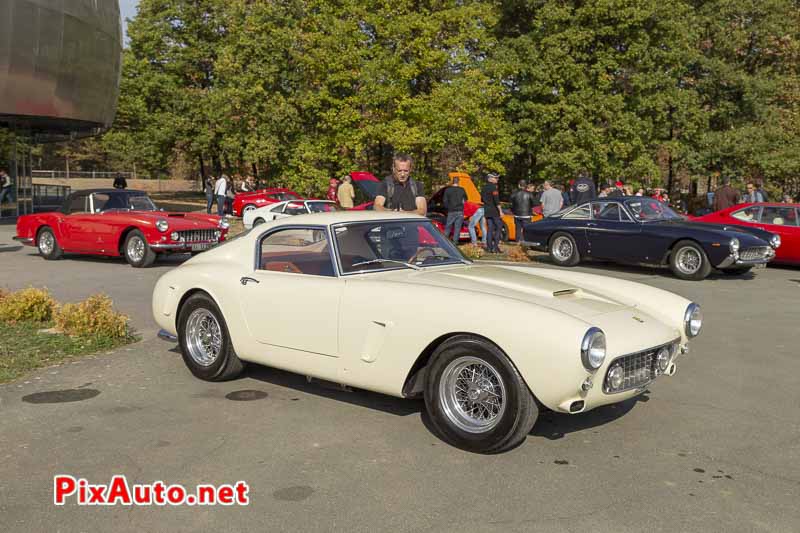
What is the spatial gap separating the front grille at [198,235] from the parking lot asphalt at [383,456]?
767cm

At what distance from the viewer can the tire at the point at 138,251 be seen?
1428 cm

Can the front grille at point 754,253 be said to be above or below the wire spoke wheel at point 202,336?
above

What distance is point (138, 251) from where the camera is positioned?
570 inches

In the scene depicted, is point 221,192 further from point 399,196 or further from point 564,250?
point 399,196

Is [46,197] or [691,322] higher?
[46,197]

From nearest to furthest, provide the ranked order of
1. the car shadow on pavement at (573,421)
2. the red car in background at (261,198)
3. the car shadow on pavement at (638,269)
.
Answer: the car shadow on pavement at (573,421) → the car shadow on pavement at (638,269) → the red car in background at (261,198)

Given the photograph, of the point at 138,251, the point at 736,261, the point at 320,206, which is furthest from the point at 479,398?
the point at 320,206

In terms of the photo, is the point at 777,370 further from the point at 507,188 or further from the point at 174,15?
the point at 174,15

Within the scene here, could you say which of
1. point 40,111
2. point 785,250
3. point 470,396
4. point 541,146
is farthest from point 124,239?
point 541,146

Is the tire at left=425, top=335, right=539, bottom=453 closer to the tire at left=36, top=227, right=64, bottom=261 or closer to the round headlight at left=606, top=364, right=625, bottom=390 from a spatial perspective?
the round headlight at left=606, top=364, right=625, bottom=390

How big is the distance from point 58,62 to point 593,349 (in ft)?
94.0

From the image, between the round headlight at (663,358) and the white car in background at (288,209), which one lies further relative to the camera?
the white car in background at (288,209)

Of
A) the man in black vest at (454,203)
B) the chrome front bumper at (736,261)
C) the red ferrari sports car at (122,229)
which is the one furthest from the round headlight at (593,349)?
the man in black vest at (454,203)

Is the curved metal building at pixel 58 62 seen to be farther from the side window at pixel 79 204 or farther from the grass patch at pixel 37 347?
the grass patch at pixel 37 347
